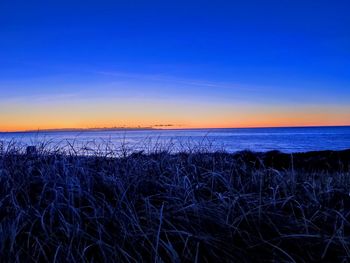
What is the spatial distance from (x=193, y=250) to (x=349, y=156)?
77.6 feet

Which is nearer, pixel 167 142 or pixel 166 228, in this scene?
pixel 166 228

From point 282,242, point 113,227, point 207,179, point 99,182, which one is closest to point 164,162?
point 207,179

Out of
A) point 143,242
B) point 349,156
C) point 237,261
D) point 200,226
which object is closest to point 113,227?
point 143,242

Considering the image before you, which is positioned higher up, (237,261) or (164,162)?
(164,162)

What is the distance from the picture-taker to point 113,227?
3637 millimetres

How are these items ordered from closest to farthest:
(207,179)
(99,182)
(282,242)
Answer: (282,242)
(99,182)
(207,179)

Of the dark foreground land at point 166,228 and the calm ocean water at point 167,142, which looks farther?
the calm ocean water at point 167,142

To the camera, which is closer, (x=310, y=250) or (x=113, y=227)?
(x=310, y=250)

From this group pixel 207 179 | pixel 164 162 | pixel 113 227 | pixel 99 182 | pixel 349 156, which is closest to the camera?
pixel 113 227

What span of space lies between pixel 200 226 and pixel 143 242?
0.60 meters

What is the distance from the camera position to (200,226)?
3559mm

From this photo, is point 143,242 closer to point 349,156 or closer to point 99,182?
point 99,182

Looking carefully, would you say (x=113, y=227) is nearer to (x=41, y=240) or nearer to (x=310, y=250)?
(x=41, y=240)

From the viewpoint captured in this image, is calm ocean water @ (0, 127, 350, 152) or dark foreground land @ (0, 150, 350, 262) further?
calm ocean water @ (0, 127, 350, 152)
